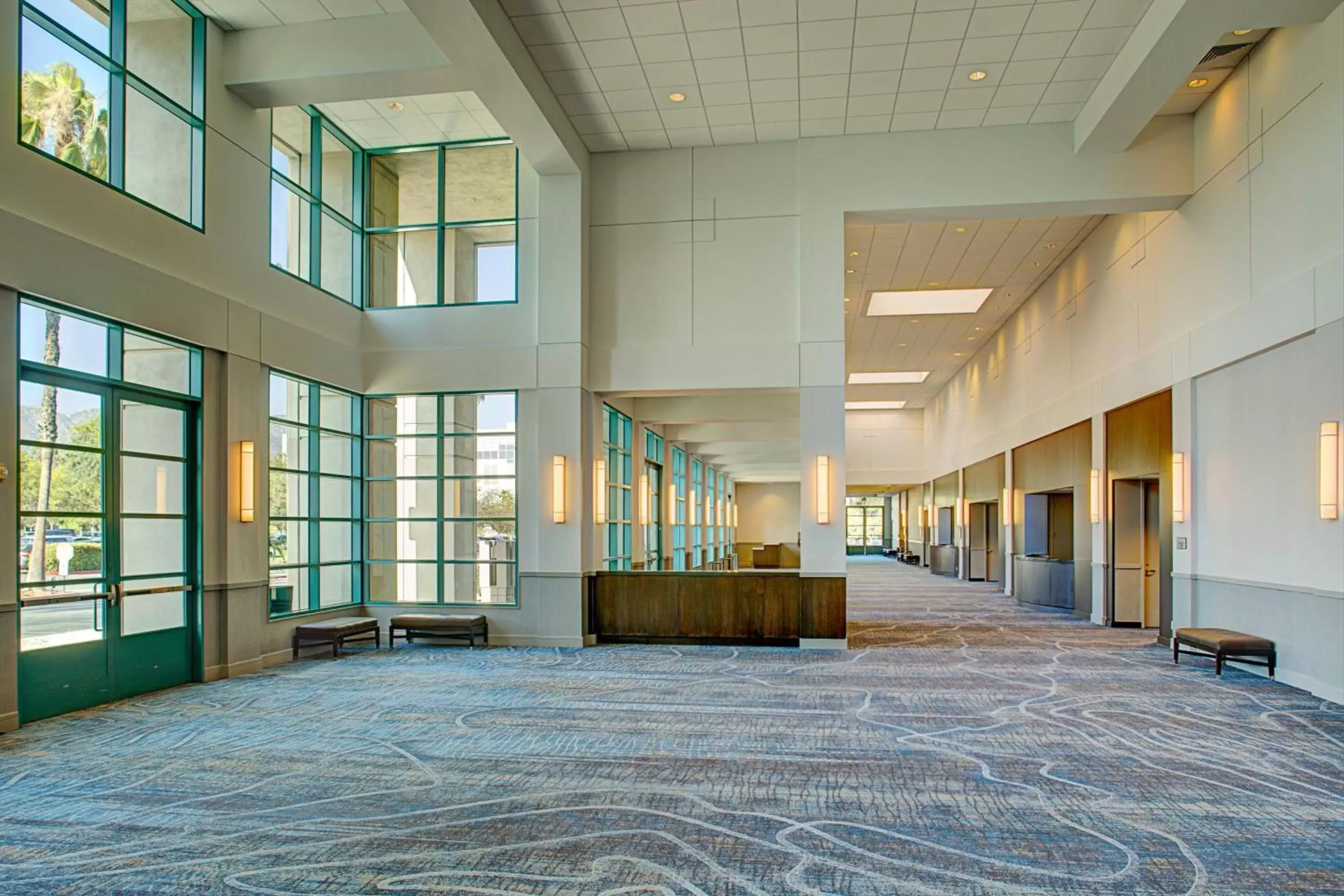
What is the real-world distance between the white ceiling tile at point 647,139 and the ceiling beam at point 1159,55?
4.98 metres

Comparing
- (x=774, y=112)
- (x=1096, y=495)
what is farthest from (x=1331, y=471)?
(x=774, y=112)

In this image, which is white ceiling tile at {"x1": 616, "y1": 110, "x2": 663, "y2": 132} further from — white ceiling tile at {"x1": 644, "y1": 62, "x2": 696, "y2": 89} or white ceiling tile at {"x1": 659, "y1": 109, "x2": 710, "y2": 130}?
white ceiling tile at {"x1": 644, "y1": 62, "x2": 696, "y2": 89}

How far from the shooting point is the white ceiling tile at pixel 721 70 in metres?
9.73

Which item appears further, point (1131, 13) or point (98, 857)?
point (1131, 13)

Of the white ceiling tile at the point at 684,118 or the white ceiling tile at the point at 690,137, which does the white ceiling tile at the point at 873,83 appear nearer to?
the white ceiling tile at the point at 684,118

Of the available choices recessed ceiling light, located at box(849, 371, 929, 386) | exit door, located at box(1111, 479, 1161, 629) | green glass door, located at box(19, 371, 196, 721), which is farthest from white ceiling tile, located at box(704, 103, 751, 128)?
recessed ceiling light, located at box(849, 371, 929, 386)

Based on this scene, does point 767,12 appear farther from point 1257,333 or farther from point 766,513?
point 766,513

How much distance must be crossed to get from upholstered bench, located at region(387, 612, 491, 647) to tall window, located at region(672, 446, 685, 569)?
10.8 m

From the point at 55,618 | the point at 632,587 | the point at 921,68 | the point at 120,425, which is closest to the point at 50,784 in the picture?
the point at 55,618

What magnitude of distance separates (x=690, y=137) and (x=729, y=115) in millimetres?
769

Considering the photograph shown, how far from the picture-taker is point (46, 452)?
7.25 metres

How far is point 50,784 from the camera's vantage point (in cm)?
543

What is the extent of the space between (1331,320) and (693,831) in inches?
277

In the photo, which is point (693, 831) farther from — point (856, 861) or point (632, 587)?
point (632, 587)
